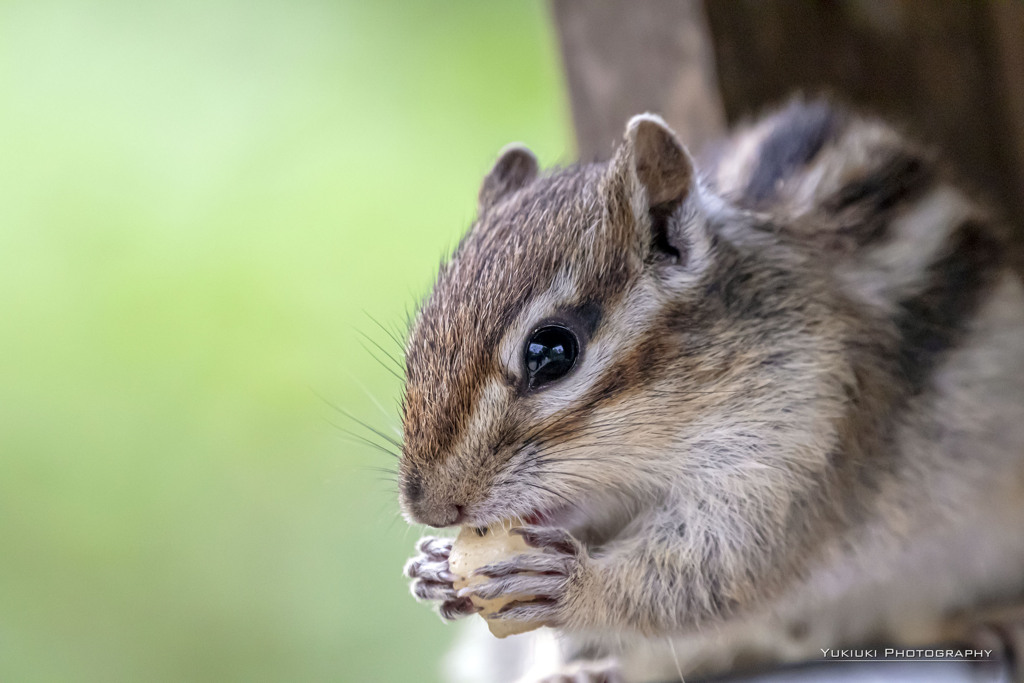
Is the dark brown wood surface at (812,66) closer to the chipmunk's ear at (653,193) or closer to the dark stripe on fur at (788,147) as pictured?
the dark stripe on fur at (788,147)

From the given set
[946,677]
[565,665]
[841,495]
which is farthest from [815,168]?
[565,665]

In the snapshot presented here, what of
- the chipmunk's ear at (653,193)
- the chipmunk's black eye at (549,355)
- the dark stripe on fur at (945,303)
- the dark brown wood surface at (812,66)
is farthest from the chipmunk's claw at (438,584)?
the dark brown wood surface at (812,66)

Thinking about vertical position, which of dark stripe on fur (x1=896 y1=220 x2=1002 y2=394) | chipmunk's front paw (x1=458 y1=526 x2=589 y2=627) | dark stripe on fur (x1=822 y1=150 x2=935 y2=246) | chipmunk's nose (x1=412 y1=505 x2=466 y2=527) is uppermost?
dark stripe on fur (x1=822 y1=150 x2=935 y2=246)

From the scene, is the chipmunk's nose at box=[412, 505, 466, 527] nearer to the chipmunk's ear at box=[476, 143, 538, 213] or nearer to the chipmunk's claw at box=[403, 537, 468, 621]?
the chipmunk's claw at box=[403, 537, 468, 621]

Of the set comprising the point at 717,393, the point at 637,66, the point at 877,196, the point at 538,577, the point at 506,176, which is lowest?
the point at 538,577

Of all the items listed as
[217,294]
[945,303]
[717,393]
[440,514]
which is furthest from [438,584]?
[217,294]

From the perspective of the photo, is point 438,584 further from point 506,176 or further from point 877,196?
point 877,196

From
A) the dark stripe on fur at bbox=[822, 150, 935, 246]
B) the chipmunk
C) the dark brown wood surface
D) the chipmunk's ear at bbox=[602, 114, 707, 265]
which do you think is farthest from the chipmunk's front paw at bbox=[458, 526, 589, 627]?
the dark brown wood surface
